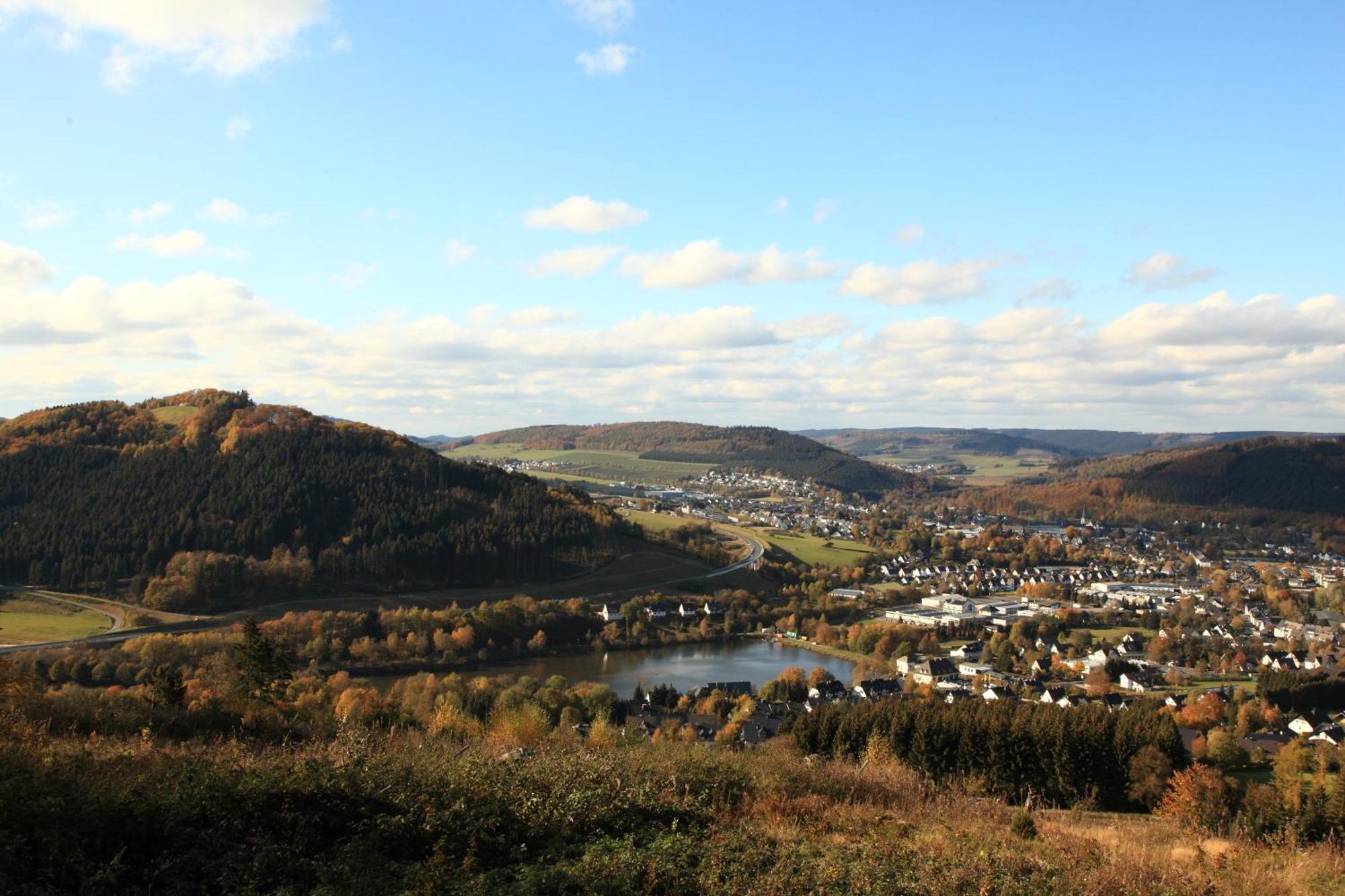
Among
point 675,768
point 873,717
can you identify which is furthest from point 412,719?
point 873,717

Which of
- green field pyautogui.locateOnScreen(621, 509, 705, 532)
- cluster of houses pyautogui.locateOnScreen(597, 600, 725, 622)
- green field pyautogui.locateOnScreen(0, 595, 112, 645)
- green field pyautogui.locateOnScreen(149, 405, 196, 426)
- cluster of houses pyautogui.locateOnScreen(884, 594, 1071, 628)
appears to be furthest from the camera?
green field pyautogui.locateOnScreen(621, 509, 705, 532)

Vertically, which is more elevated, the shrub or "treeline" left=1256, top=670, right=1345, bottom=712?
the shrub

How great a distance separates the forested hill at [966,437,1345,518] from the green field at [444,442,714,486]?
44429 mm

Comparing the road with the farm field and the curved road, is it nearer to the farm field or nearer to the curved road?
the curved road

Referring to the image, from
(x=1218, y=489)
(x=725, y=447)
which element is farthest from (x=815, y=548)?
(x=725, y=447)

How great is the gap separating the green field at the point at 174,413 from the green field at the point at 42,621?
23.0 meters

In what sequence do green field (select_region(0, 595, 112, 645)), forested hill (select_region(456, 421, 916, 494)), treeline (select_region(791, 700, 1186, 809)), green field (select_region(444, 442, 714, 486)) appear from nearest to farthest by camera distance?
treeline (select_region(791, 700, 1186, 809)) → green field (select_region(0, 595, 112, 645)) → green field (select_region(444, 442, 714, 486)) → forested hill (select_region(456, 421, 916, 494))

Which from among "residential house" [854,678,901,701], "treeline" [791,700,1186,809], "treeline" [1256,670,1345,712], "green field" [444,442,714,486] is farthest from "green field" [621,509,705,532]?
"treeline" [791,700,1186,809]

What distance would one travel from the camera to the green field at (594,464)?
12431 cm

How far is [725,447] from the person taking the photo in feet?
530

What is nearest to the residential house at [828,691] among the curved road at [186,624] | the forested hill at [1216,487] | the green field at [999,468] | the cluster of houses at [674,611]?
the cluster of houses at [674,611]

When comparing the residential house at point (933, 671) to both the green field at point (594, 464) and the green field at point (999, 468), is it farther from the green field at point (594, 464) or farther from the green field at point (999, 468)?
the green field at point (999, 468)

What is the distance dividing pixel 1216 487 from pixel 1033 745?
334 ft

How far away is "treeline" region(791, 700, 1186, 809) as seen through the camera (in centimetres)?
1777
